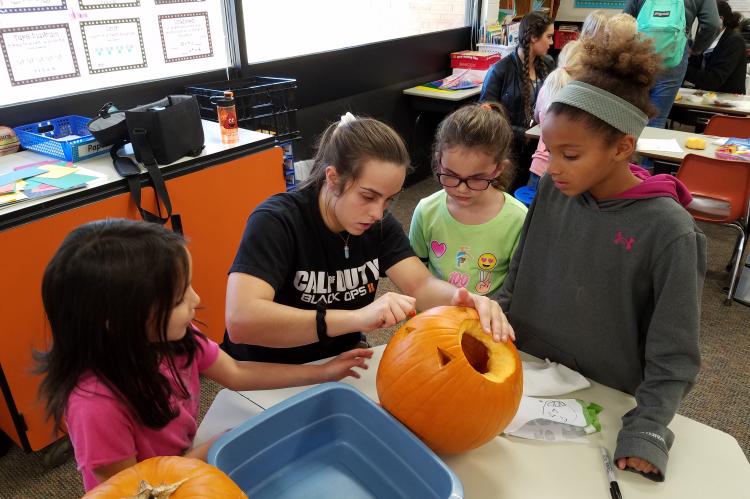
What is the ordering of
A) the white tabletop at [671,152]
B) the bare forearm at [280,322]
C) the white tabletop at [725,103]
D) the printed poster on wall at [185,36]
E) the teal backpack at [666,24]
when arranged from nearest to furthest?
1. the bare forearm at [280,322]
2. the printed poster on wall at [185,36]
3. the white tabletop at [671,152]
4. the teal backpack at [666,24]
5. the white tabletop at [725,103]

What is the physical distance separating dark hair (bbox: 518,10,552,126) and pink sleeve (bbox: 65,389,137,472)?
321 cm

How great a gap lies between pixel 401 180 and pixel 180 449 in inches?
28.1

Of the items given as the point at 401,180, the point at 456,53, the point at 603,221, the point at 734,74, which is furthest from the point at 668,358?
the point at 734,74

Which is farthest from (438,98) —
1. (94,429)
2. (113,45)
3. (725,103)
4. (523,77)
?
(94,429)

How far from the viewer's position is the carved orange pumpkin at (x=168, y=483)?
0.63 metres

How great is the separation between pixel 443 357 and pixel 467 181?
68 centimetres

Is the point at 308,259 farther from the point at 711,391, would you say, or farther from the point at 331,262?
the point at 711,391

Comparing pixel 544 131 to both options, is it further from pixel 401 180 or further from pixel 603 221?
pixel 401 180

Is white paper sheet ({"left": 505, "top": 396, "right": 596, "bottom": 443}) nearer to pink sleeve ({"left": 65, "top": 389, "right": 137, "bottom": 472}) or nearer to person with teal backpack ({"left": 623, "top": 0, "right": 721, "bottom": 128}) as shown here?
pink sleeve ({"left": 65, "top": 389, "right": 137, "bottom": 472})

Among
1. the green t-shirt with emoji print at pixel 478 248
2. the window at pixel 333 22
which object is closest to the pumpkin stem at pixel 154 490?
the green t-shirt with emoji print at pixel 478 248

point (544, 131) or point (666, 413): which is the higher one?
point (544, 131)

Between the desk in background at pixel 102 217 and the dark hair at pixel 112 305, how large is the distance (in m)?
0.56

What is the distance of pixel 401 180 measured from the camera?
118cm

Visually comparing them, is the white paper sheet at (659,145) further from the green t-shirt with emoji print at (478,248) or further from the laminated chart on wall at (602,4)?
the laminated chart on wall at (602,4)
